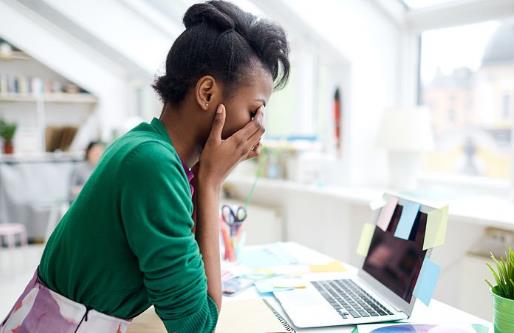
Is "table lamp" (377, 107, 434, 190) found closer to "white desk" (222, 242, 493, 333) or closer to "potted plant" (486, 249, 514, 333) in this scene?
"white desk" (222, 242, 493, 333)

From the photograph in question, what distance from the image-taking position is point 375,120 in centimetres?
270

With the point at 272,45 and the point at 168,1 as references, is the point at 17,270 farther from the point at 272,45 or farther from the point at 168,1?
the point at 272,45

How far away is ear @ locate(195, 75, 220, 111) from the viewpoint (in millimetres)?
883

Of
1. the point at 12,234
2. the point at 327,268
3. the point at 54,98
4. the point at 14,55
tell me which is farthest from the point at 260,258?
the point at 54,98

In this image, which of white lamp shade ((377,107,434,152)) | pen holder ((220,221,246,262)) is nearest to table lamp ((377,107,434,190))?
white lamp shade ((377,107,434,152))

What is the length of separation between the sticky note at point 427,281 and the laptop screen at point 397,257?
0.05ft

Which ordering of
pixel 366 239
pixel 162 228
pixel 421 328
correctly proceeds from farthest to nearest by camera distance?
pixel 366 239 < pixel 421 328 < pixel 162 228

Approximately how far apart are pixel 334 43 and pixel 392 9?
438 millimetres

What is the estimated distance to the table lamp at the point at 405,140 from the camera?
7.42 feet

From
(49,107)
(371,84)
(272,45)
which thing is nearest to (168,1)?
(371,84)

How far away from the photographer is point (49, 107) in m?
4.98

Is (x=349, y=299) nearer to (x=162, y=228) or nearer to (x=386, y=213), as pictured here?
(x=386, y=213)

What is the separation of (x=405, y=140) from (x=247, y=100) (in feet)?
5.02

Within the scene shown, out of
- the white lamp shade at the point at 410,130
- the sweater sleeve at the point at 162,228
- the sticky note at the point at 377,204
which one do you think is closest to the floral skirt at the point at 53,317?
the sweater sleeve at the point at 162,228
